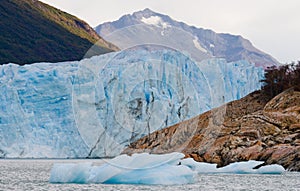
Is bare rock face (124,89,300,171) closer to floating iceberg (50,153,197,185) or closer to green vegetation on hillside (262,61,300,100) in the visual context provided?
green vegetation on hillside (262,61,300,100)

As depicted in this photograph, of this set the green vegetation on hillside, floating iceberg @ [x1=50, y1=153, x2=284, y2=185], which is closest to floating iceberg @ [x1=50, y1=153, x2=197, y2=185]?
floating iceberg @ [x1=50, y1=153, x2=284, y2=185]

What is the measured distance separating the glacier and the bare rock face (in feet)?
20.3

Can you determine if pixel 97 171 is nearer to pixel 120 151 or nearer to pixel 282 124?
pixel 282 124

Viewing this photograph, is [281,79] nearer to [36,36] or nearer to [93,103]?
[93,103]

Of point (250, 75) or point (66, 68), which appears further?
point (250, 75)

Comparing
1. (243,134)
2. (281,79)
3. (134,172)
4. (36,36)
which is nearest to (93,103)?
(281,79)

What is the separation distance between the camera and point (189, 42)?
814 inches

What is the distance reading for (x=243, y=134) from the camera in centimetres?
2355

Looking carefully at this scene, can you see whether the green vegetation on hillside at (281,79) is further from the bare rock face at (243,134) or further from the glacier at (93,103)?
the glacier at (93,103)

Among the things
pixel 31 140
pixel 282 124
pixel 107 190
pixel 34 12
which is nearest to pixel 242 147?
pixel 282 124

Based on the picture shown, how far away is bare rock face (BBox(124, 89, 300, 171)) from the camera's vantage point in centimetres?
2181

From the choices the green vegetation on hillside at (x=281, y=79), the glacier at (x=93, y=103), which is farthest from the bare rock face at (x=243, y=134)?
the glacier at (x=93, y=103)

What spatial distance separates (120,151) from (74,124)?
4496 mm

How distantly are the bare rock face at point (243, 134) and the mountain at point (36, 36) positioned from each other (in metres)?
34.8
